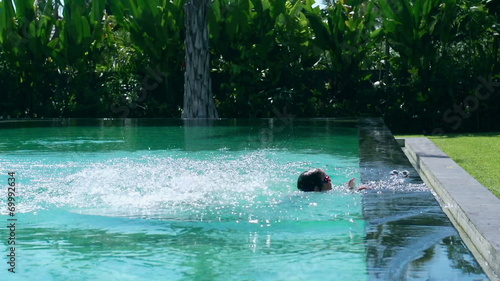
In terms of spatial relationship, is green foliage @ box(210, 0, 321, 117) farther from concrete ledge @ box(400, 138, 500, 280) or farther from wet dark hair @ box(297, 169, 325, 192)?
wet dark hair @ box(297, 169, 325, 192)

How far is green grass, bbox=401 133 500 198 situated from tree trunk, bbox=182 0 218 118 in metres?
4.42

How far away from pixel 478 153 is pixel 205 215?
577cm

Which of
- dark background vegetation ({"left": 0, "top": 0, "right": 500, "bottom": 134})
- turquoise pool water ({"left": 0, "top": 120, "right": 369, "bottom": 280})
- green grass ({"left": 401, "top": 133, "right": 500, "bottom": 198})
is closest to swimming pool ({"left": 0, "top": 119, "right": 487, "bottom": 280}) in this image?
turquoise pool water ({"left": 0, "top": 120, "right": 369, "bottom": 280})

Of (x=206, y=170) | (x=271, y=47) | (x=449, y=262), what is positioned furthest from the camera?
(x=271, y=47)

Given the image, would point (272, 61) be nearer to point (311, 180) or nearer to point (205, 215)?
point (311, 180)

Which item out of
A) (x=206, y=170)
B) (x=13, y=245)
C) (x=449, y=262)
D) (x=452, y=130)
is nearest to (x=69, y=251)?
(x=13, y=245)

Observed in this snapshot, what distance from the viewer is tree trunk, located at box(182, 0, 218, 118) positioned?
50.8 ft

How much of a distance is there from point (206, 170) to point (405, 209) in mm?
3850

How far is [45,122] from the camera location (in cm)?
1415

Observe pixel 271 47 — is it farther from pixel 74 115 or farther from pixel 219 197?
pixel 219 197

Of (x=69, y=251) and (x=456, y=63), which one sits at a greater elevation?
(x=456, y=63)

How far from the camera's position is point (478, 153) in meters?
10.7

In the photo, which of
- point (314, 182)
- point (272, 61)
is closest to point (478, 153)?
point (314, 182)

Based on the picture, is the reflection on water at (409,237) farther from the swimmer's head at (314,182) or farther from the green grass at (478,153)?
the green grass at (478,153)
